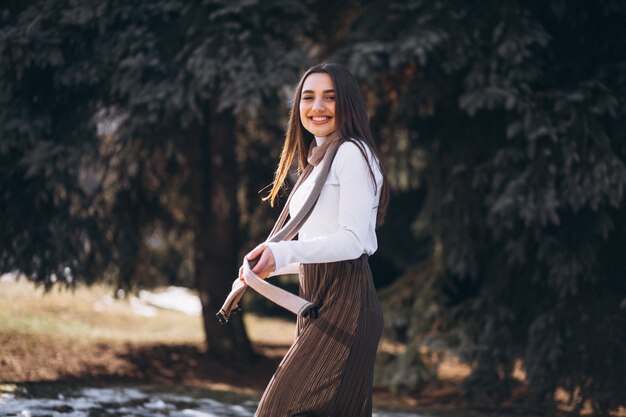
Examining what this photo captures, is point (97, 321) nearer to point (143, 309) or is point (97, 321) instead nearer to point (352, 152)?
point (143, 309)

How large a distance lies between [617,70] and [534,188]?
3.98 ft

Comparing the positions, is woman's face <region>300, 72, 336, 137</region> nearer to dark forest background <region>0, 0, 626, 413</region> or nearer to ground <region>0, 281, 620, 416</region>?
dark forest background <region>0, 0, 626, 413</region>

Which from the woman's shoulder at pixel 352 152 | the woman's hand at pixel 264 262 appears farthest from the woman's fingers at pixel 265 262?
the woman's shoulder at pixel 352 152

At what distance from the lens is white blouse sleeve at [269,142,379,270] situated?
2541mm

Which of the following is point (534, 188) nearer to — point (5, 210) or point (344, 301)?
point (344, 301)

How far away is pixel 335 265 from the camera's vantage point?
2.77 meters

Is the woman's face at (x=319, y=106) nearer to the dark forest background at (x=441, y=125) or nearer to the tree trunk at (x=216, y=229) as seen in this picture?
the dark forest background at (x=441, y=125)

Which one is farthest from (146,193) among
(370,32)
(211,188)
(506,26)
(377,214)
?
(377,214)

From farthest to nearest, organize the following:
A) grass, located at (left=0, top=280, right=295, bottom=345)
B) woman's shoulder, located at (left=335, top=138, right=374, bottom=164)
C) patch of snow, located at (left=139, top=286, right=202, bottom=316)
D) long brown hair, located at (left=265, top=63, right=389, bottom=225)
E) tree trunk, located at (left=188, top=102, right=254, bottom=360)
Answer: patch of snow, located at (left=139, top=286, right=202, bottom=316), grass, located at (left=0, top=280, right=295, bottom=345), tree trunk, located at (left=188, top=102, right=254, bottom=360), long brown hair, located at (left=265, top=63, right=389, bottom=225), woman's shoulder, located at (left=335, top=138, right=374, bottom=164)

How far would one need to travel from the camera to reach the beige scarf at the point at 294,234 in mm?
2490

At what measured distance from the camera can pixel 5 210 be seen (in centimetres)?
671

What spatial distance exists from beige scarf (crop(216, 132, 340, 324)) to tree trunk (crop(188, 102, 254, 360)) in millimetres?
6024

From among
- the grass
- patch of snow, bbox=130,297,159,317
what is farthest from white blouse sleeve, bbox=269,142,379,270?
patch of snow, bbox=130,297,159,317

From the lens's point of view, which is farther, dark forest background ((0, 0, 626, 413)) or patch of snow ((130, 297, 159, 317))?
patch of snow ((130, 297, 159, 317))
